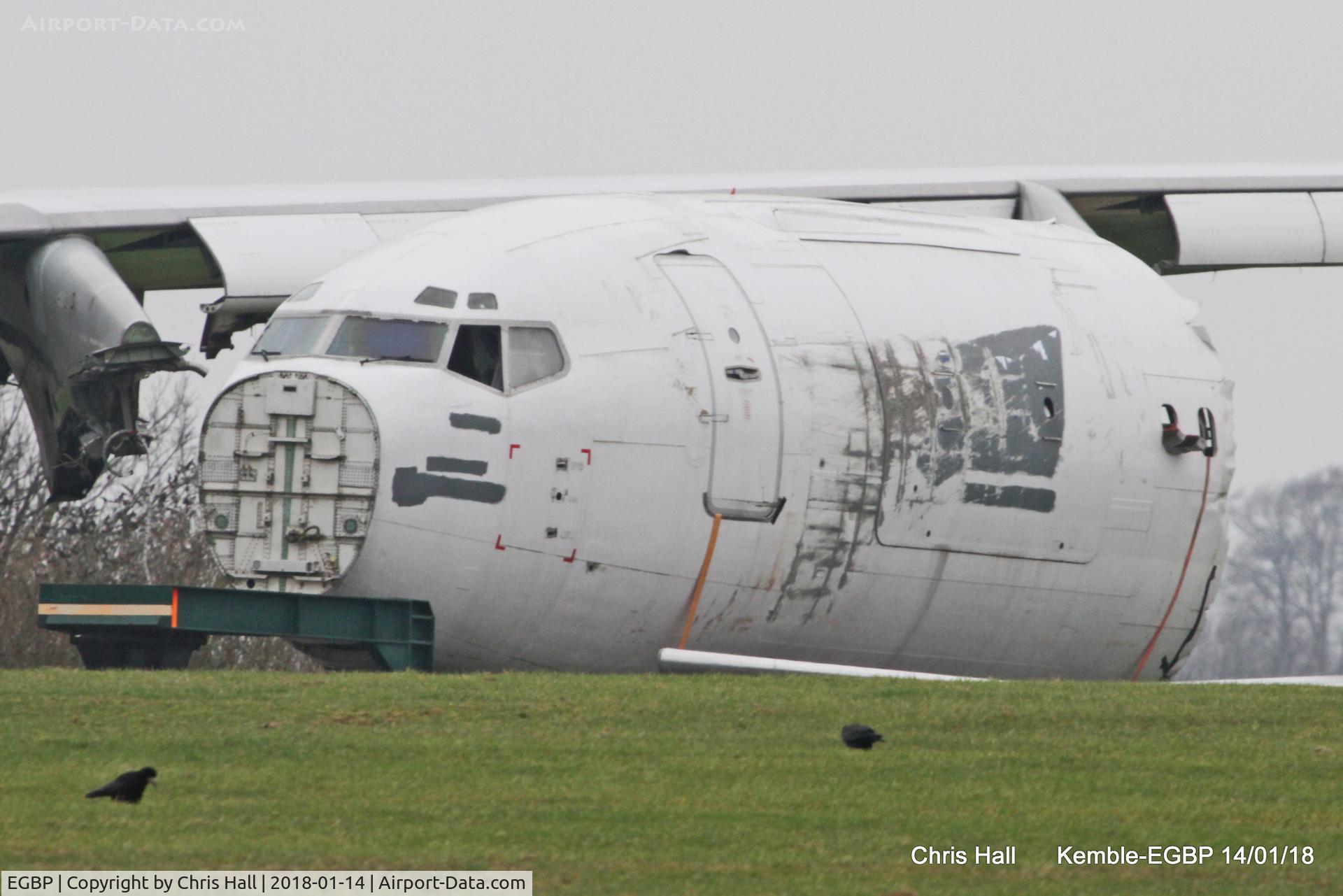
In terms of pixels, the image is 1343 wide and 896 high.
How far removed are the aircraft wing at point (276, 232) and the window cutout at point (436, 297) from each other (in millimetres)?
3341

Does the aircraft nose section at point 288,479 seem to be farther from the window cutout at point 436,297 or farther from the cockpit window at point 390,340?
the window cutout at point 436,297

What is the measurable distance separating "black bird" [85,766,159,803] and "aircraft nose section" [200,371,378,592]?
630 centimetres

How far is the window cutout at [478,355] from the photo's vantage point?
58.6 ft

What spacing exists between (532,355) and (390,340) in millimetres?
1115

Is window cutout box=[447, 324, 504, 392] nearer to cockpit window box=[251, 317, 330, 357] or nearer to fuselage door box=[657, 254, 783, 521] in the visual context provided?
cockpit window box=[251, 317, 330, 357]

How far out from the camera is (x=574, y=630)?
18.3 m

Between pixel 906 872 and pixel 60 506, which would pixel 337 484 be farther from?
pixel 60 506

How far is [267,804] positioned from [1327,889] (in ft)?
16.3

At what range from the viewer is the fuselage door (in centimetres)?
1828

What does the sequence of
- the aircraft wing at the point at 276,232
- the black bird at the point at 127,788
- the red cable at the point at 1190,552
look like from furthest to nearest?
the red cable at the point at 1190,552
the aircraft wing at the point at 276,232
the black bird at the point at 127,788

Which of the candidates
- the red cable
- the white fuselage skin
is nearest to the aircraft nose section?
the white fuselage skin

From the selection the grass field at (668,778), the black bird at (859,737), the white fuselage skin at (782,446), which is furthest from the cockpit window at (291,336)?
the black bird at (859,737)

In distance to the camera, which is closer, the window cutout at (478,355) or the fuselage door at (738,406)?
the window cutout at (478,355)

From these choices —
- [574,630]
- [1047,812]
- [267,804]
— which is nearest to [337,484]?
[574,630]
